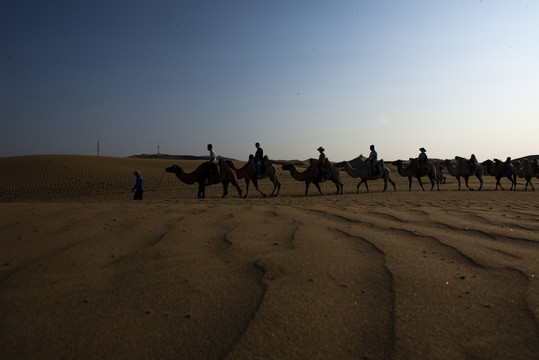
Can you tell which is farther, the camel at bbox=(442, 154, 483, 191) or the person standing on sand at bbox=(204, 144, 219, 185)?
the camel at bbox=(442, 154, 483, 191)

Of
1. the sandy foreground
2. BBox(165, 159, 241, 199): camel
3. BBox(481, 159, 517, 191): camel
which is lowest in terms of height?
the sandy foreground

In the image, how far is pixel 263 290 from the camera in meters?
2.21

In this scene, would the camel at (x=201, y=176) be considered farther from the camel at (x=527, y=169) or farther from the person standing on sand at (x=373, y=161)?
the camel at (x=527, y=169)

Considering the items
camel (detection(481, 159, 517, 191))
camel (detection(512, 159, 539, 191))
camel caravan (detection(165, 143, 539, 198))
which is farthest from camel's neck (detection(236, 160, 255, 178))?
camel (detection(512, 159, 539, 191))

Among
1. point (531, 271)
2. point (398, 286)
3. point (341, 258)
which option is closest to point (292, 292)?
point (398, 286)

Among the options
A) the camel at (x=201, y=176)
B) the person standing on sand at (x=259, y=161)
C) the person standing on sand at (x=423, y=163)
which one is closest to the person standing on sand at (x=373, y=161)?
the person standing on sand at (x=423, y=163)

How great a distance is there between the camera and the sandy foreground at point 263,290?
1.60 m

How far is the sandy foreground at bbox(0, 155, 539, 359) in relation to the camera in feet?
5.24

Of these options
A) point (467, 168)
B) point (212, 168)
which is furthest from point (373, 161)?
point (212, 168)

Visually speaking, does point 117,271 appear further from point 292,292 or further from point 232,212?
point 232,212

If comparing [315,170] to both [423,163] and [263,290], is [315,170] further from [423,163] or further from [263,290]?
[263,290]

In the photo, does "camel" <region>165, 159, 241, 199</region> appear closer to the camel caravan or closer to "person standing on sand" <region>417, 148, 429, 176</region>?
the camel caravan

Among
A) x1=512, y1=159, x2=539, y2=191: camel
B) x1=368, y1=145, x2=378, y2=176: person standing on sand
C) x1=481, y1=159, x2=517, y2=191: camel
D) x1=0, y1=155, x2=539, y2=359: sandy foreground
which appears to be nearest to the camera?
x1=0, y1=155, x2=539, y2=359: sandy foreground

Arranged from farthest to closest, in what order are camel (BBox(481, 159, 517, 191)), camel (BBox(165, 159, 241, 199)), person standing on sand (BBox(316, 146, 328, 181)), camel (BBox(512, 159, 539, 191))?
camel (BBox(512, 159, 539, 191)) → camel (BBox(481, 159, 517, 191)) → person standing on sand (BBox(316, 146, 328, 181)) → camel (BBox(165, 159, 241, 199))
